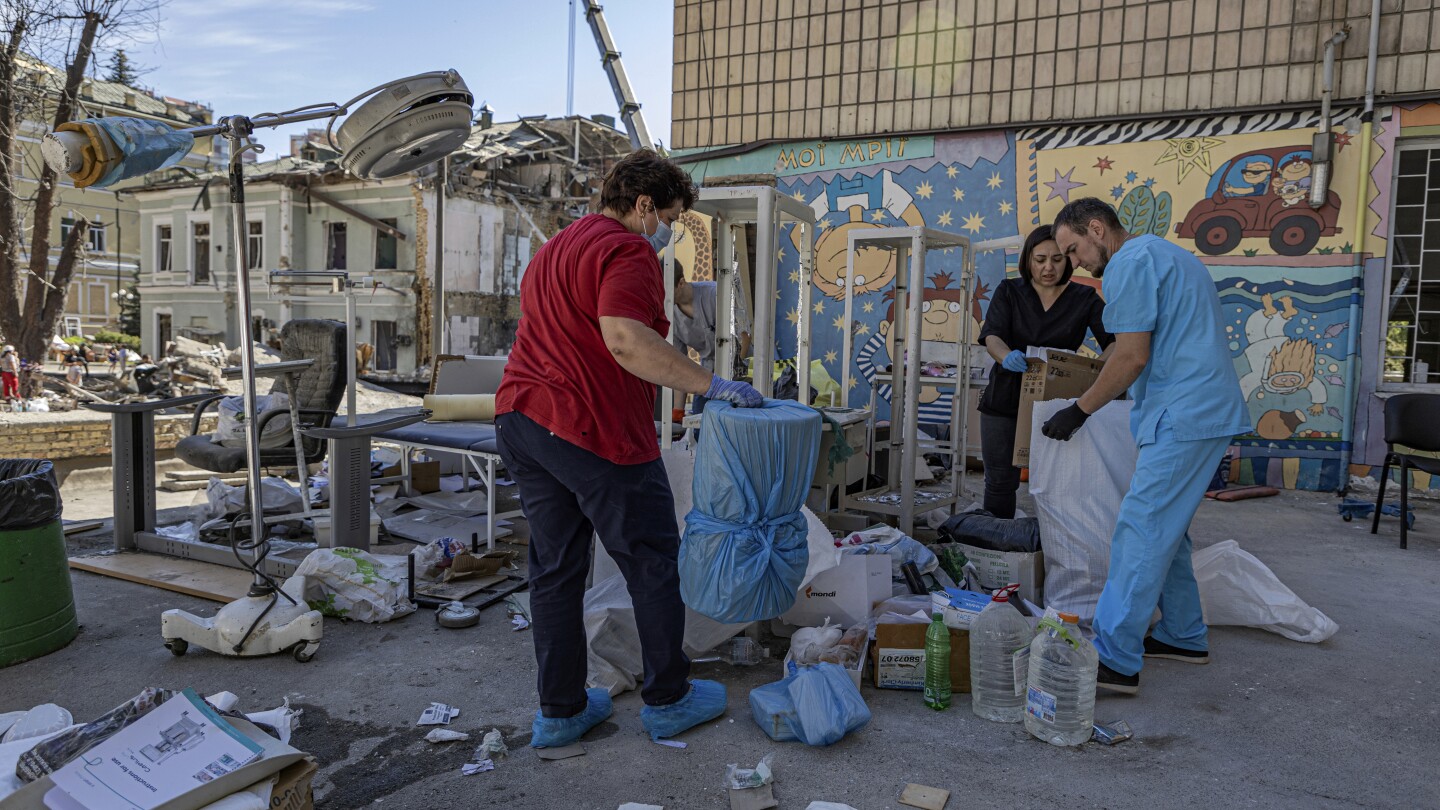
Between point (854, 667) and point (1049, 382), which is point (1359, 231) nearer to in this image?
point (1049, 382)

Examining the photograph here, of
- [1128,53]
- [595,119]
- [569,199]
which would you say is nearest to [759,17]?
[1128,53]

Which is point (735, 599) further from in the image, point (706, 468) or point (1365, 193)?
point (1365, 193)

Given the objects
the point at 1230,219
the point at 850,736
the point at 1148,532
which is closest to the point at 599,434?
the point at 850,736

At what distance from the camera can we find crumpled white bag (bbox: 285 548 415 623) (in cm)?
385

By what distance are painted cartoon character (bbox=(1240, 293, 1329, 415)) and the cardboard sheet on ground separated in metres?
5.61

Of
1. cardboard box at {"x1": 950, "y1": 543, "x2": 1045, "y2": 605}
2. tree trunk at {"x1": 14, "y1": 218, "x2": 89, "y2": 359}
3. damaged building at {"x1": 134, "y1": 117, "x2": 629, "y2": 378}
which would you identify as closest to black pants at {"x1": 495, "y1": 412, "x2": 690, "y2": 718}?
cardboard box at {"x1": 950, "y1": 543, "x2": 1045, "y2": 605}

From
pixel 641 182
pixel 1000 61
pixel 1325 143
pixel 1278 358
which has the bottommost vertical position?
pixel 1278 358

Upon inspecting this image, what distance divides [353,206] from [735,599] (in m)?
24.2

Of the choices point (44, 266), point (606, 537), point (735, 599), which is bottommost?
point (735, 599)

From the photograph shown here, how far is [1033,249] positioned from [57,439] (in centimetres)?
785

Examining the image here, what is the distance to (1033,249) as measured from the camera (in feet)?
Result: 14.9

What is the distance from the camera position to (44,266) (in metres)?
11.3

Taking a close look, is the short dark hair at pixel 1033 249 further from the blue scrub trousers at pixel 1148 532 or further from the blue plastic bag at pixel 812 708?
the blue plastic bag at pixel 812 708

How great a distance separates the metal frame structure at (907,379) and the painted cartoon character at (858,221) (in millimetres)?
2476
